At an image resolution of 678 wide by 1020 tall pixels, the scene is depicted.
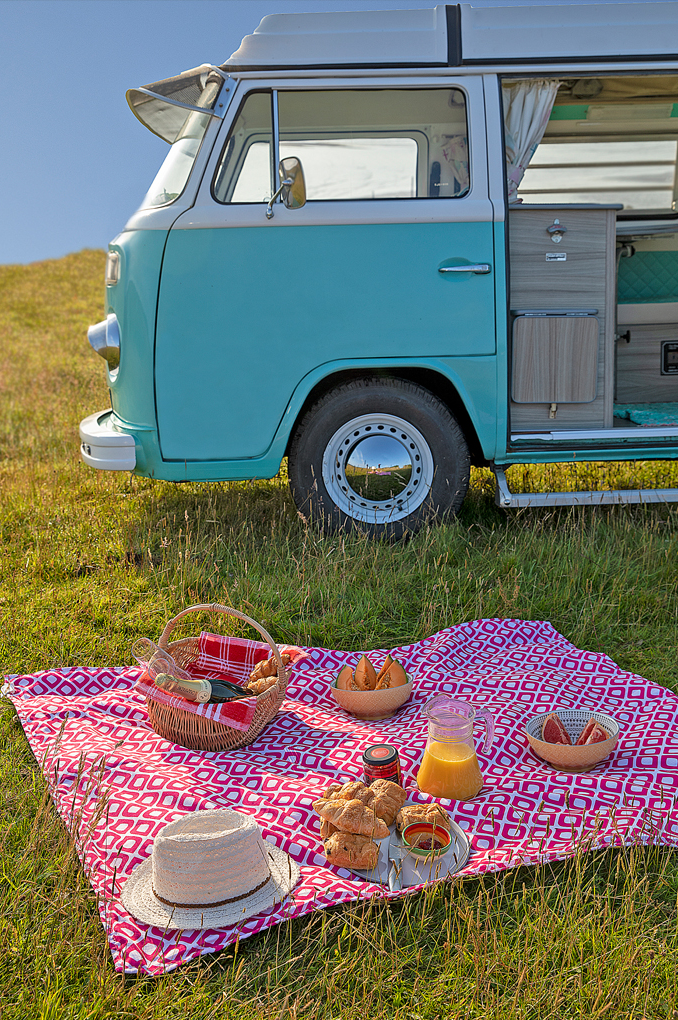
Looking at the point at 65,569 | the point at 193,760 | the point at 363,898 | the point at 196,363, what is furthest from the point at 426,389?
the point at 363,898

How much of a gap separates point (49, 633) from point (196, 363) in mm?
1552

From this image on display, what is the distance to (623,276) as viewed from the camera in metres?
5.95

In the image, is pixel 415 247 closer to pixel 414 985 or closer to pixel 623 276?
pixel 623 276

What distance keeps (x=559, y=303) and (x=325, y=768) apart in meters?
2.95

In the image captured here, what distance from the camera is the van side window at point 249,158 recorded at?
428cm

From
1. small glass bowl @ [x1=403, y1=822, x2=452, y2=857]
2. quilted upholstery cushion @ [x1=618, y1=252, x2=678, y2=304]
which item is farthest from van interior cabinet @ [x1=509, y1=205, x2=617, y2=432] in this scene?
small glass bowl @ [x1=403, y1=822, x2=452, y2=857]

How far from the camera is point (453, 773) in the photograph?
8.39 ft

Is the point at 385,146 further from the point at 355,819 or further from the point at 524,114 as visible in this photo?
the point at 355,819

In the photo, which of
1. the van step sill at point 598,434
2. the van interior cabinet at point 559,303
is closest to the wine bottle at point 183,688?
the van step sill at point 598,434

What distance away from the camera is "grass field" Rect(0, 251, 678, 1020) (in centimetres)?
189

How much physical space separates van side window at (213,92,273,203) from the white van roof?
0.69 ft

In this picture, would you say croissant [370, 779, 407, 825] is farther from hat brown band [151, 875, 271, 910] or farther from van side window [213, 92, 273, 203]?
van side window [213, 92, 273, 203]

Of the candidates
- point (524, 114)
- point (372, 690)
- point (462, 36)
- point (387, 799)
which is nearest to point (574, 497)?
point (372, 690)

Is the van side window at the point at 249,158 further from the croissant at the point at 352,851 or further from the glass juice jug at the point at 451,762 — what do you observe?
the croissant at the point at 352,851
